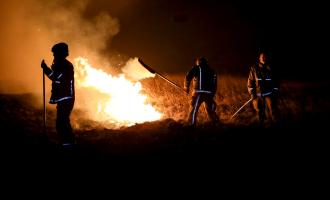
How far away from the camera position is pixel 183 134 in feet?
28.1

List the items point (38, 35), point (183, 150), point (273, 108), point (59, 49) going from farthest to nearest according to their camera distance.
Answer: point (38, 35) < point (273, 108) < point (183, 150) < point (59, 49)

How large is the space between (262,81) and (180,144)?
129 inches

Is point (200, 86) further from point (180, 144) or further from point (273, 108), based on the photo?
point (180, 144)

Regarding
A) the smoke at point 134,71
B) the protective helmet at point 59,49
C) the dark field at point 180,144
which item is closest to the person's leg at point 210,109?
the dark field at point 180,144

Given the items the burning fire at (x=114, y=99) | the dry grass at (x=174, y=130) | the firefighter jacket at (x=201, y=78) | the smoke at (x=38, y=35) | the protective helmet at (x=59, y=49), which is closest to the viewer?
the protective helmet at (x=59, y=49)

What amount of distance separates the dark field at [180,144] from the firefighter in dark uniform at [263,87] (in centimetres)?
52

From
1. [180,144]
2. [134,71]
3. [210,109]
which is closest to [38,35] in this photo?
[134,71]

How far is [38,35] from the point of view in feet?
65.1

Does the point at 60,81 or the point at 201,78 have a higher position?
the point at 201,78

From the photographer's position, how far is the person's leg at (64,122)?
721 centimetres

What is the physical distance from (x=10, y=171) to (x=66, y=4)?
45.5 feet

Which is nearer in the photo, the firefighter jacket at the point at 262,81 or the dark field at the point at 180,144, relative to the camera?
the dark field at the point at 180,144

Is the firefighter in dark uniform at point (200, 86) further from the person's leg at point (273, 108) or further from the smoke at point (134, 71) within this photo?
the smoke at point (134, 71)

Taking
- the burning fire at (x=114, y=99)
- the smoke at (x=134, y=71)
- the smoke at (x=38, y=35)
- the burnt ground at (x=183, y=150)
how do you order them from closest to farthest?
1. the burnt ground at (x=183, y=150)
2. the burning fire at (x=114, y=99)
3. the smoke at (x=134, y=71)
4. the smoke at (x=38, y=35)
